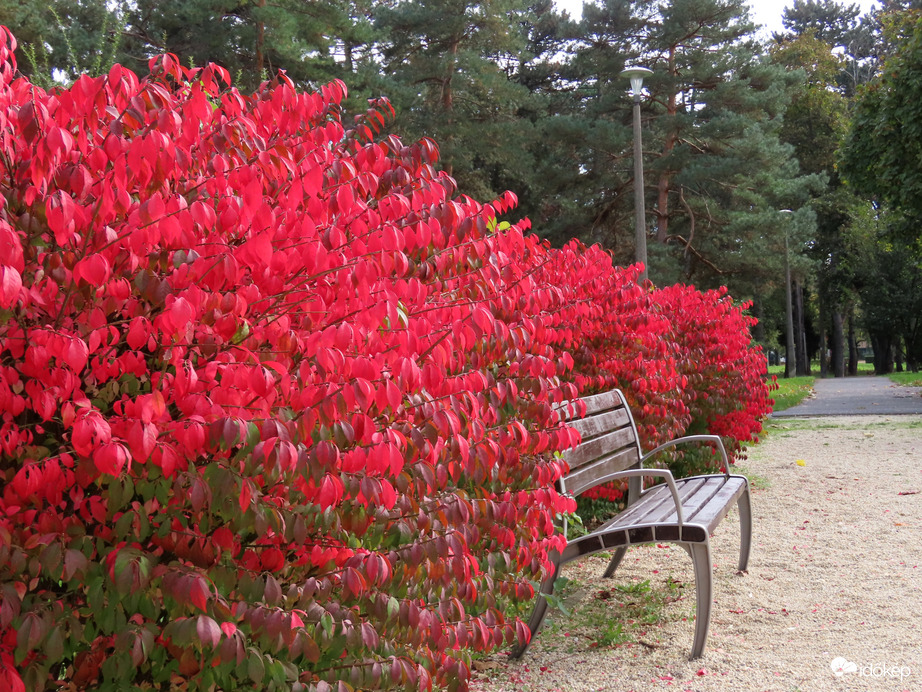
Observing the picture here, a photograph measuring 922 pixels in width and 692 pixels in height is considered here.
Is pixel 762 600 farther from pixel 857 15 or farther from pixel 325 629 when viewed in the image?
pixel 857 15

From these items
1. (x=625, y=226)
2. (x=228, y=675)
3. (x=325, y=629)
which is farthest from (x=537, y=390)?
(x=625, y=226)

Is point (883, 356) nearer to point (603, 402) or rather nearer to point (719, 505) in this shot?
point (603, 402)

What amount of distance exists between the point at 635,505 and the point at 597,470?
264 millimetres

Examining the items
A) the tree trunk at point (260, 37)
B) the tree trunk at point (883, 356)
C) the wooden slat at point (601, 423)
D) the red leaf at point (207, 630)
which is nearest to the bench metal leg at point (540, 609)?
the wooden slat at point (601, 423)

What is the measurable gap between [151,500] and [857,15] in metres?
49.7

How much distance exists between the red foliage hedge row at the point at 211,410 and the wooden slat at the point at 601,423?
1.76m

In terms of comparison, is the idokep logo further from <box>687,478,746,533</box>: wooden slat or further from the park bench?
<box>687,478,746,533</box>: wooden slat

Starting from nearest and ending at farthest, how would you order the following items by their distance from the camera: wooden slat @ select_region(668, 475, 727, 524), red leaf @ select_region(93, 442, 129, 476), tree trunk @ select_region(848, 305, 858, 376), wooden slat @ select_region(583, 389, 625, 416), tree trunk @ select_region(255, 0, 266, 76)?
1. red leaf @ select_region(93, 442, 129, 476)
2. wooden slat @ select_region(668, 475, 727, 524)
3. wooden slat @ select_region(583, 389, 625, 416)
4. tree trunk @ select_region(255, 0, 266, 76)
5. tree trunk @ select_region(848, 305, 858, 376)

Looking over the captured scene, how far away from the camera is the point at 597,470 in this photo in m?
4.27

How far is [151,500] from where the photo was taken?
180 cm

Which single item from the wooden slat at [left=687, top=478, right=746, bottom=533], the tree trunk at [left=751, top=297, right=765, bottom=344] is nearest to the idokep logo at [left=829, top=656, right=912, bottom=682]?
the wooden slat at [left=687, top=478, right=746, bottom=533]

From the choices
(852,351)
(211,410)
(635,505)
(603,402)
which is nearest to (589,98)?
(603,402)

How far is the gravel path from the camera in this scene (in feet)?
10.6

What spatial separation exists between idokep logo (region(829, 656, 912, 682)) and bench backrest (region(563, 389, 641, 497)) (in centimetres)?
124
